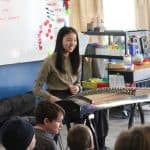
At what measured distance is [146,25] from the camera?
6324 millimetres

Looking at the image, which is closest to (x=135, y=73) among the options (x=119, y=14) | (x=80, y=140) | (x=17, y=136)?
(x=119, y=14)

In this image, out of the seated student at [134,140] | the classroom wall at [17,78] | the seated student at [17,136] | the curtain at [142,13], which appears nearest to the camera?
the seated student at [134,140]

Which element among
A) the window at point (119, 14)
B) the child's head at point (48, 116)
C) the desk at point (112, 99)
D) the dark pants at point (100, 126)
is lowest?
the dark pants at point (100, 126)

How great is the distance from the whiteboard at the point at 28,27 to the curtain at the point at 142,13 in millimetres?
1752

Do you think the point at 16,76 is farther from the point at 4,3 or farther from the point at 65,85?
the point at 65,85

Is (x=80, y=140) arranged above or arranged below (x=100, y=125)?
above

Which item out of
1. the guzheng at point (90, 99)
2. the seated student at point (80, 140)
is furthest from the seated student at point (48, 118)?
the guzheng at point (90, 99)

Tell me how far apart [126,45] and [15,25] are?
1.44 meters

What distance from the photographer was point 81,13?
18.2 ft

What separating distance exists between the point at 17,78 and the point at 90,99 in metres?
1.66

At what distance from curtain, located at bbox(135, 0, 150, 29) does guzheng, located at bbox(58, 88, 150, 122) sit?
3006 millimetres

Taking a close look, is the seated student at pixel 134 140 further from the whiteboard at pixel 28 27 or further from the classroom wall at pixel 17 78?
the classroom wall at pixel 17 78

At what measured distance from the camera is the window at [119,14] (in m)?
6.02

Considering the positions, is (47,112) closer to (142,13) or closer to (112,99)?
(112,99)
